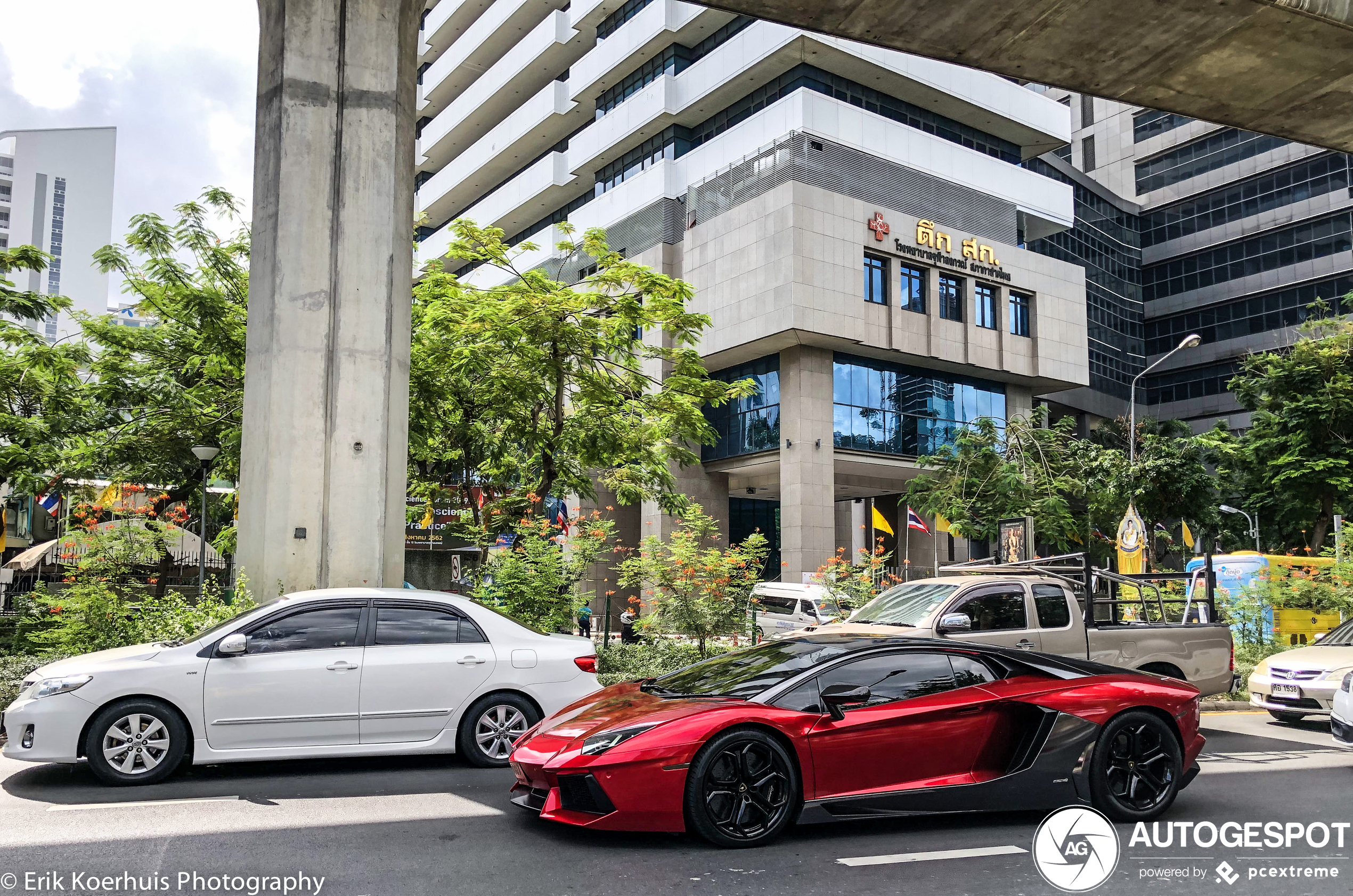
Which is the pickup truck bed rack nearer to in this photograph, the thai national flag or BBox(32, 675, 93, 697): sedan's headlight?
BBox(32, 675, 93, 697): sedan's headlight

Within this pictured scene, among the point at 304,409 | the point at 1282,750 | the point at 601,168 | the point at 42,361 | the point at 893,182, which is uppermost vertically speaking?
the point at 601,168

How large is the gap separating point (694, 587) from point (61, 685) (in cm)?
921

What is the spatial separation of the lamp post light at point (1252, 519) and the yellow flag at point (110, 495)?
1577 inches

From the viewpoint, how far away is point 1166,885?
5660mm

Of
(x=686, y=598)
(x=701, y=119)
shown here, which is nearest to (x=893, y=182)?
(x=701, y=119)

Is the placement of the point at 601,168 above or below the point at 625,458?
above

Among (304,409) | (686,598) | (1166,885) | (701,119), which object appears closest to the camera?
(1166,885)

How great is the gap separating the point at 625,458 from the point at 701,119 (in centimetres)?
2873

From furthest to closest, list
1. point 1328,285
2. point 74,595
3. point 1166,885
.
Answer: point 1328,285 → point 74,595 → point 1166,885

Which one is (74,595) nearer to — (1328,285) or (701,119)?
(701,119)

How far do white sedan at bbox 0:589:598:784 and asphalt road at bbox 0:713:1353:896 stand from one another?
332mm

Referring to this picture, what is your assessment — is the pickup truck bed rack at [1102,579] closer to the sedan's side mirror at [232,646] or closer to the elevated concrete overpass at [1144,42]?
the elevated concrete overpass at [1144,42]

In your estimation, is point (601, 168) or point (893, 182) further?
point (601, 168)

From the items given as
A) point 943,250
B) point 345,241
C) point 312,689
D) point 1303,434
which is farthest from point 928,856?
point 1303,434
